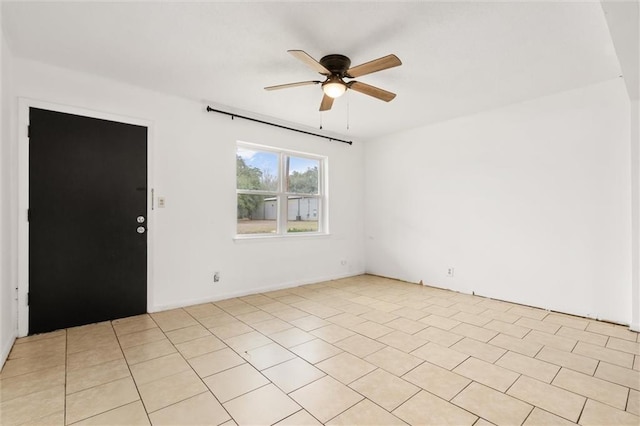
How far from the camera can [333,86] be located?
2777mm

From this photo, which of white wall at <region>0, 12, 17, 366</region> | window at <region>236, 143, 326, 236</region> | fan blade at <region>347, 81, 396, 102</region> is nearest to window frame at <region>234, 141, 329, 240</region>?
window at <region>236, 143, 326, 236</region>

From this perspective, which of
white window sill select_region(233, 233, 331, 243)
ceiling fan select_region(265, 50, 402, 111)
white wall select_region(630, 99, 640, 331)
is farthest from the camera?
white window sill select_region(233, 233, 331, 243)

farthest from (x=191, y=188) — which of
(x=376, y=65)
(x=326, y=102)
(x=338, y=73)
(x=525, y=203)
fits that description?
(x=525, y=203)

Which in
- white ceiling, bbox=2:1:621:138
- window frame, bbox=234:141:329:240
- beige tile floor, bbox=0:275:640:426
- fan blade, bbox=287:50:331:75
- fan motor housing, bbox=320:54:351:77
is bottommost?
beige tile floor, bbox=0:275:640:426

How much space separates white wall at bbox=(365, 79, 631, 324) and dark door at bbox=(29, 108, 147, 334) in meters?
3.91

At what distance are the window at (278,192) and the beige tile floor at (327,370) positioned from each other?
4.95 feet

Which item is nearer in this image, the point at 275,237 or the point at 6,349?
the point at 6,349

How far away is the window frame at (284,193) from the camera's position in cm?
452

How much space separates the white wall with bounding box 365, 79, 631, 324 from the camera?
329cm

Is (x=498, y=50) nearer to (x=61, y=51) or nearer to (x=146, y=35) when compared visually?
(x=146, y=35)

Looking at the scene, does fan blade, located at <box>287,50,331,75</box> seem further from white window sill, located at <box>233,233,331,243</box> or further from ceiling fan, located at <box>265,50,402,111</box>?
white window sill, located at <box>233,233,331,243</box>

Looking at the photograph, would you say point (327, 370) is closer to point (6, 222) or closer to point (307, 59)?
point (307, 59)

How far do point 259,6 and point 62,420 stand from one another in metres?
2.80

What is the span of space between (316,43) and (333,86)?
375mm
